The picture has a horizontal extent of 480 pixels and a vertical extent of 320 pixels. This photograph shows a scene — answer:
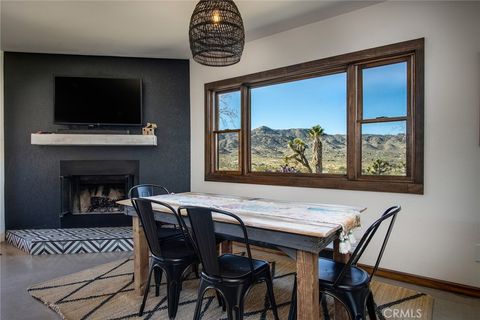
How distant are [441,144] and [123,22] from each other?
11.1 feet

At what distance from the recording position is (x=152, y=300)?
2.24 metres

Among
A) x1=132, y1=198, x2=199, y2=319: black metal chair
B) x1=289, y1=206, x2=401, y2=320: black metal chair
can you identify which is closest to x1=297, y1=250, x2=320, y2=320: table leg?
x1=289, y1=206, x2=401, y2=320: black metal chair

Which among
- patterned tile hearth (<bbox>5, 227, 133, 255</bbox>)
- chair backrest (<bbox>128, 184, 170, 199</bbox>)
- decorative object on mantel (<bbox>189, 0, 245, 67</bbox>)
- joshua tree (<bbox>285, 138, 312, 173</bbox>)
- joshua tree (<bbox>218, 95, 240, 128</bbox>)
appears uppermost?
decorative object on mantel (<bbox>189, 0, 245, 67</bbox>)

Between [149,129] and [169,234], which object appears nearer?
[169,234]

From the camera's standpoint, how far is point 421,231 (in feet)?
8.21

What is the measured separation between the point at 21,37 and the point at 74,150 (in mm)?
1511

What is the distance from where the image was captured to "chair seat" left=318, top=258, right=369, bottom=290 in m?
1.50

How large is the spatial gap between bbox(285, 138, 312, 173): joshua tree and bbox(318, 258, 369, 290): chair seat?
1649mm

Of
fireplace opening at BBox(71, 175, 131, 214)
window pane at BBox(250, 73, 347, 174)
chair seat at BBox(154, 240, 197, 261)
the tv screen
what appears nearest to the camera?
chair seat at BBox(154, 240, 197, 261)

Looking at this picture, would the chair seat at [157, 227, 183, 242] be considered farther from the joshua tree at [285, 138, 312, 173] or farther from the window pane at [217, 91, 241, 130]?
the window pane at [217, 91, 241, 130]

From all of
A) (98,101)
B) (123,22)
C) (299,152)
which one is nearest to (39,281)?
(98,101)

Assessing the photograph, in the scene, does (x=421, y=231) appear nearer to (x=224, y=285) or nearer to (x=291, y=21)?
(x=224, y=285)

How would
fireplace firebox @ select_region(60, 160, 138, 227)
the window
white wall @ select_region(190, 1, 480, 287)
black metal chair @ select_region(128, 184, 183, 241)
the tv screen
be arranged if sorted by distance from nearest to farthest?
white wall @ select_region(190, 1, 480, 287)
black metal chair @ select_region(128, 184, 183, 241)
the window
the tv screen
fireplace firebox @ select_region(60, 160, 138, 227)

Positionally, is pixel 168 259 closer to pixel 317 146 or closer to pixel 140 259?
pixel 140 259
